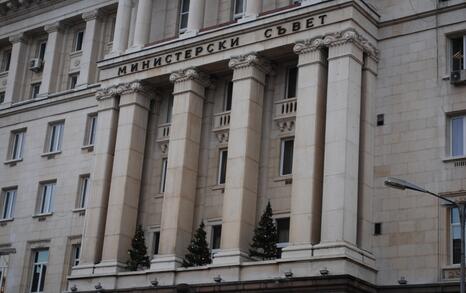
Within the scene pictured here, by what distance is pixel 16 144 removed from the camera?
54156 millimetres

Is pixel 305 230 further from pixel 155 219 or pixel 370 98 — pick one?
pixel 155 219

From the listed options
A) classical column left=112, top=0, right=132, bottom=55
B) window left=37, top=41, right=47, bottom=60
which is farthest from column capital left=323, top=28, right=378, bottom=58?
window left=37, top=41, right=47, bottom=60

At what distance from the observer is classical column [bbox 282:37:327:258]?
36000 mm

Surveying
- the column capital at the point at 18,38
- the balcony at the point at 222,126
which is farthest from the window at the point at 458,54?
the column capital at the point at 18,38

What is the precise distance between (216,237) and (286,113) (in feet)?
21.4

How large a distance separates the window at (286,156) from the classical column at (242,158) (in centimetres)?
108

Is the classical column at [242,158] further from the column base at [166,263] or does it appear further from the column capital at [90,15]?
the column capital at [90,15]

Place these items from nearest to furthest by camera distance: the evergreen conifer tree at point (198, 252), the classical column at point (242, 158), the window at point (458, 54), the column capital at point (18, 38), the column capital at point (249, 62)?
the window at point (458, 54), the classical column at point (242, 158), the evergreen conifer tree at point (198, 252), the column capital at point (249, 62), the column capital at point (18, 38)

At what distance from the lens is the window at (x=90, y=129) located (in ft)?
163

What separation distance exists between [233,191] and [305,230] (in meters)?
4.34

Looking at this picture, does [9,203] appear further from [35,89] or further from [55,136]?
[35,89]

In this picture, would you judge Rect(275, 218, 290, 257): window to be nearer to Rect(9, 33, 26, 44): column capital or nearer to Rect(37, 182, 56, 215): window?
Rect(37, 182, 56, 215): window

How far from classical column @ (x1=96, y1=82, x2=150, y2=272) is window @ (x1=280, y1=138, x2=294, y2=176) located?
778 cm

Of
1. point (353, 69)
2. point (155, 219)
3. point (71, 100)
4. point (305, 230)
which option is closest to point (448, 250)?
point (305, 230)
